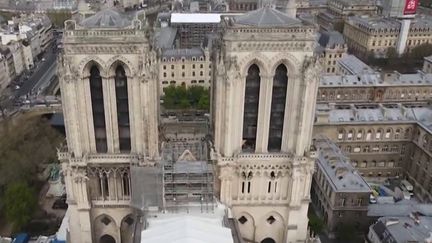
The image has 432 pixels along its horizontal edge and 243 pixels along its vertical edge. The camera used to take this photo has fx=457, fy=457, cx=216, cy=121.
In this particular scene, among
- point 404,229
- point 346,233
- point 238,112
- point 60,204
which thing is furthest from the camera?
point 60,204

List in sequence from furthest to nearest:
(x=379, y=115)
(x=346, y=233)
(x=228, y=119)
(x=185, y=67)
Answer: (x=185, y=67)
(x=379, y=115)
(x=346, y=233)
(x=228, y=119)

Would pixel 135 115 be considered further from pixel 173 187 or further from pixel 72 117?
pixel 173 187

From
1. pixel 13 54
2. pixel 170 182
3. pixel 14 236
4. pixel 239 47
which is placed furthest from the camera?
pixel 13 54

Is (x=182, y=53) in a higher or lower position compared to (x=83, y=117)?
lower

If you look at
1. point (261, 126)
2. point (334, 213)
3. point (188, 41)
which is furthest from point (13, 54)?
point (261, 126)

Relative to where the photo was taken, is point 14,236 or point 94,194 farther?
point 14,236

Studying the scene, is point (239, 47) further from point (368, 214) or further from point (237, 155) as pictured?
point (368, 214)

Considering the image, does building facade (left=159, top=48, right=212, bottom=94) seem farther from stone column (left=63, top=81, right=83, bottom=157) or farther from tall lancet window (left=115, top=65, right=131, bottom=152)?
stone column (left=63, top=81, right=83, bottom=157)

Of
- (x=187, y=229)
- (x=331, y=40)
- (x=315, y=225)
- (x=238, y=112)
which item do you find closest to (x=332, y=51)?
(x=331, y=40)
